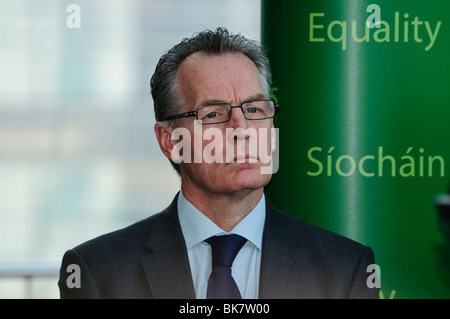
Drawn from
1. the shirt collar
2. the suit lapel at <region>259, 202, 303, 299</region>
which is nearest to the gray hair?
the shirt collar

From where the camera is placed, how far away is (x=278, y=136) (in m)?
1.77

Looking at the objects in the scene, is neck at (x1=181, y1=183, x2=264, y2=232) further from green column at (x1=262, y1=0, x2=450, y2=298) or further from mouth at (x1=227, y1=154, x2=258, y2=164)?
green column at (x1=262, y1=0, x2=450, y2=298)

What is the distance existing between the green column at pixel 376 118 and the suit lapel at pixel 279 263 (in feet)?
0.66

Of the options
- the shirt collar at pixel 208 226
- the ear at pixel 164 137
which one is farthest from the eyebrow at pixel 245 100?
the shirt collar at pixel 208 226

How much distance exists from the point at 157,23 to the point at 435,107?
77 centimetres

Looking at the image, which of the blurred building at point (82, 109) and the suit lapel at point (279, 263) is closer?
the suit lapel at point (279, 263)

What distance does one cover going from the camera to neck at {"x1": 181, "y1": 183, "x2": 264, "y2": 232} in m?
1.59

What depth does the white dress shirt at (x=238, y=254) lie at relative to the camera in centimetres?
158

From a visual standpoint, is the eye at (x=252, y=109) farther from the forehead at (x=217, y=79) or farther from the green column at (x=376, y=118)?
the green column at (x=376, y=118)

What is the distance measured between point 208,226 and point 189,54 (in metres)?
0.41

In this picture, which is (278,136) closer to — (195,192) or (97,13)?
(195,192)

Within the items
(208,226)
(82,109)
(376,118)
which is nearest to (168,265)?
(208,226)

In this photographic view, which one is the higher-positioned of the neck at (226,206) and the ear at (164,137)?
the ear at (164,137)

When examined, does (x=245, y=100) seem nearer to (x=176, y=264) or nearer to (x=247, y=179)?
(x=247, y=179)
